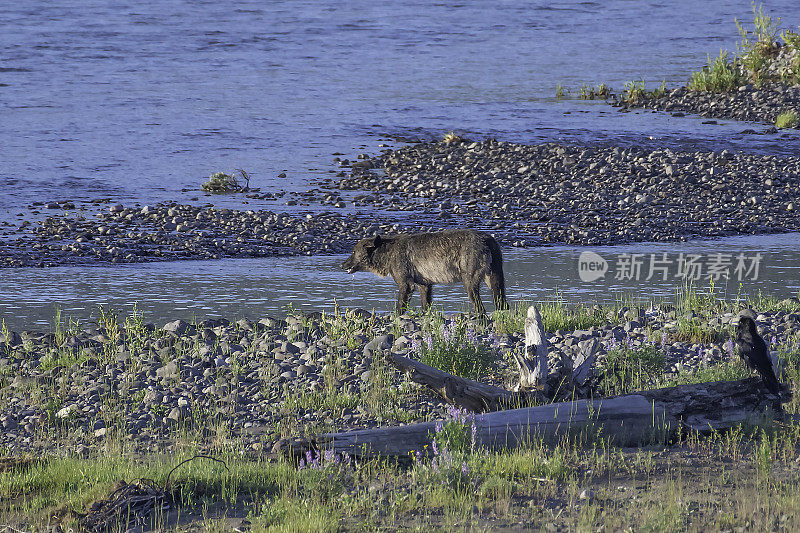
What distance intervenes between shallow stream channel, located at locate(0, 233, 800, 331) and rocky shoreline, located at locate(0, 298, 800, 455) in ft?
4.08

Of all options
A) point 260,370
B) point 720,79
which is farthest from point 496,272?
point 720,79

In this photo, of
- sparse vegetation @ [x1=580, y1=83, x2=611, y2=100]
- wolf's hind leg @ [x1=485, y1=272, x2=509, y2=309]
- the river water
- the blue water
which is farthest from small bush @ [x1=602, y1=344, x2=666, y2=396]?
sparse vegetation @ [x1=580, y1=83, x2=611, y2=100]

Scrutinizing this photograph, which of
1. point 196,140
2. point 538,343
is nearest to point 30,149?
point 196,140

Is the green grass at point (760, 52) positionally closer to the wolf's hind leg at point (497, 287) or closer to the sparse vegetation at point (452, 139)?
the sparse vegetation at point (452, 139)

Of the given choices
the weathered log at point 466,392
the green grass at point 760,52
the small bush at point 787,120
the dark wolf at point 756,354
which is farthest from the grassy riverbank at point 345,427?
the green grass at point 760,52

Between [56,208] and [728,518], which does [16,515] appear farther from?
[56,208]

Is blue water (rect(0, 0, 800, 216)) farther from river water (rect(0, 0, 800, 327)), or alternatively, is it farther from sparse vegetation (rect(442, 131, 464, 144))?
sparse vegetation (rect(442, 131, 464, 144))

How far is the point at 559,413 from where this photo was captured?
738cm

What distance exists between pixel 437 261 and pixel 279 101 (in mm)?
24553

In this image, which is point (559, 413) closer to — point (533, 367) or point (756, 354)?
point (533, 367)

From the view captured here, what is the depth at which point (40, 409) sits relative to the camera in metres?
9.19

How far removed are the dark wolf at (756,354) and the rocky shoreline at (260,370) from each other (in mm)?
1009

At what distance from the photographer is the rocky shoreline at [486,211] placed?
18.1 m

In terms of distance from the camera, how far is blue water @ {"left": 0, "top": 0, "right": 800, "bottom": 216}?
1042 inches
